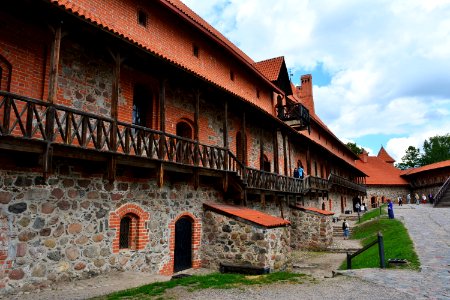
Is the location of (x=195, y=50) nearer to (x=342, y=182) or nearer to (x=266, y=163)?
(x=266, y=163)

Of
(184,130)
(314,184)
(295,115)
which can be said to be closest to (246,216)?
(184,130)

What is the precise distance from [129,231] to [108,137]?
8.89ft

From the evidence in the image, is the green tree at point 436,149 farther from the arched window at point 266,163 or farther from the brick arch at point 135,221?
the brick arch at point 135,221

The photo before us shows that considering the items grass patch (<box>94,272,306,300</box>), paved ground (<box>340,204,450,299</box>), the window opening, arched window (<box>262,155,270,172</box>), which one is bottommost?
grass patch (<box>94,272,306,300</box>)

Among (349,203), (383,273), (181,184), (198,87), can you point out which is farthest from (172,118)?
(349,203)

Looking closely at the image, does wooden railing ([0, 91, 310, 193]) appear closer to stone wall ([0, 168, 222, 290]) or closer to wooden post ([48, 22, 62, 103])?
wooden post ([48, 22, 62, 103])

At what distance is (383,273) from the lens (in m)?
8.91

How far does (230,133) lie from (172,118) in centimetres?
403

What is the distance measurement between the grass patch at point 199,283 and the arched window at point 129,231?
5.83ft

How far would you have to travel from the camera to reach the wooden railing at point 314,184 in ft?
69.3

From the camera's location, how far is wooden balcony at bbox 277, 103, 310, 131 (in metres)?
20.9

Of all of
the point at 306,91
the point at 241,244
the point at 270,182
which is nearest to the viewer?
the point at 241,244

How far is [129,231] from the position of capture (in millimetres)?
9672

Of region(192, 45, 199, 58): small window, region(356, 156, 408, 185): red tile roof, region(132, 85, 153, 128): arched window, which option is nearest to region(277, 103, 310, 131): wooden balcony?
region(192, 45, 199, 58): small window
